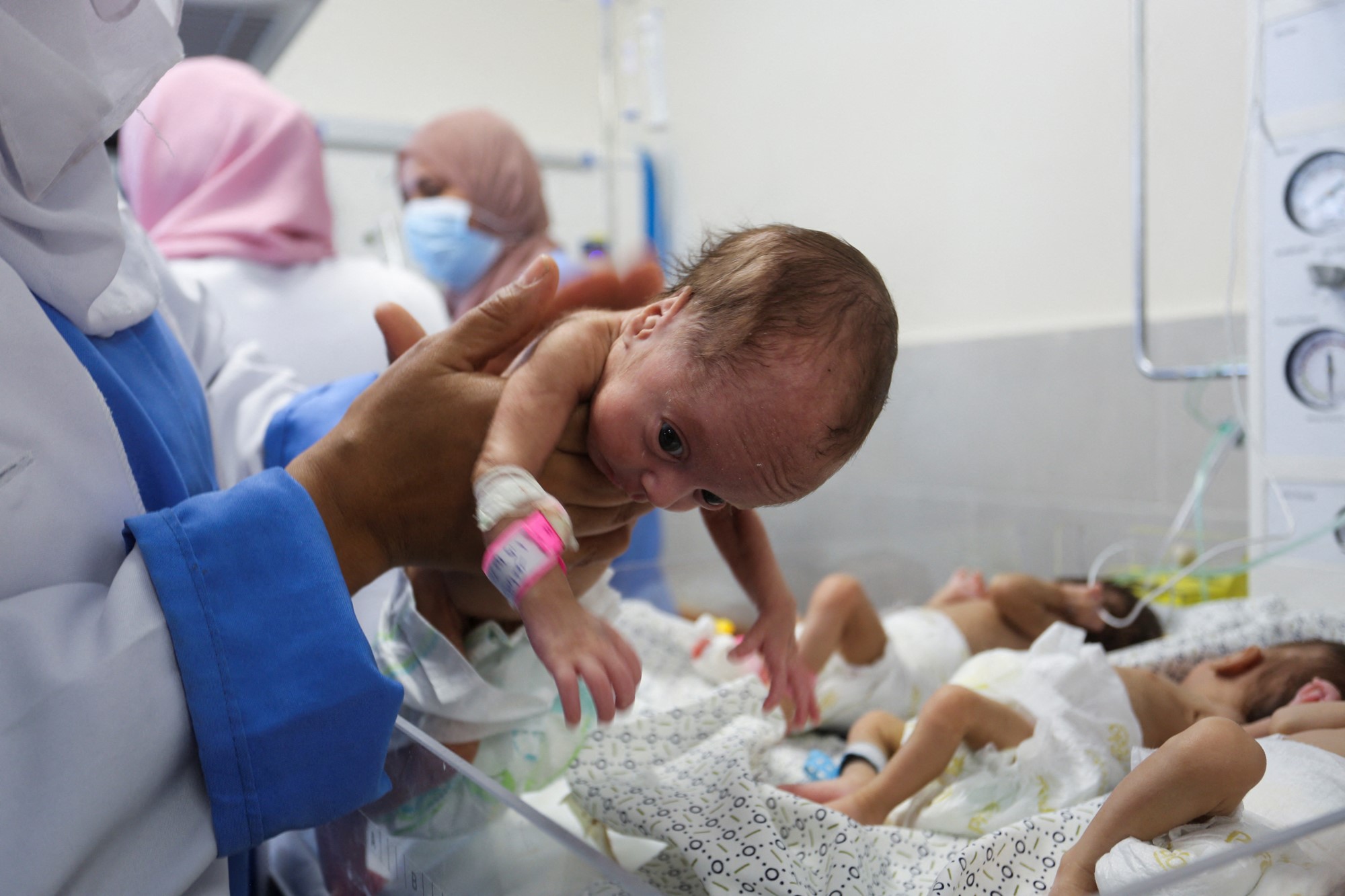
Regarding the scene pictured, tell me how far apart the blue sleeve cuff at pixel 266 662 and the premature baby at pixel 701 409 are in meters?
0.10

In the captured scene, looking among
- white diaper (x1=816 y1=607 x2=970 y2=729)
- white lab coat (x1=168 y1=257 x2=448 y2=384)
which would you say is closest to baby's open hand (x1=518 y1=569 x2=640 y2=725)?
white diaper (x1=816 y1=607 x2=970 y2=729)

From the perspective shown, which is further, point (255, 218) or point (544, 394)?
point (255, 218)

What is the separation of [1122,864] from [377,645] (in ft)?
1.82

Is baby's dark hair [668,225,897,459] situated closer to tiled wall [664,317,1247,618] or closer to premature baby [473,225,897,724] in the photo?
premature baby [473,225,897,724]

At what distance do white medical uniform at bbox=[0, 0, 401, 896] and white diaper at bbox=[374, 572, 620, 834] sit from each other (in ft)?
0.48

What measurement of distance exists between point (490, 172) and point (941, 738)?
189 cm

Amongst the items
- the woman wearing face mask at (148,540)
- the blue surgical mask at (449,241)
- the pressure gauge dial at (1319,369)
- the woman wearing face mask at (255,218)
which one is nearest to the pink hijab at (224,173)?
the woman wearing face mask at (255,218)

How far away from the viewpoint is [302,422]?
87 cm

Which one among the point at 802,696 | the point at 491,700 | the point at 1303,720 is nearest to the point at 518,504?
the point at 491,700

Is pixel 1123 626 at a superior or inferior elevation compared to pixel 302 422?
inferior

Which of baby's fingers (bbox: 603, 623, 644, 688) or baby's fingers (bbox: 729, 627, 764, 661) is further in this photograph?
baby's fingers (bbox: 729, 627, 764, 661)

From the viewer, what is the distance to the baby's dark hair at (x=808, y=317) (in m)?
0.57

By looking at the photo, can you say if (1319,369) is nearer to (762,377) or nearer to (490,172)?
(762,377)

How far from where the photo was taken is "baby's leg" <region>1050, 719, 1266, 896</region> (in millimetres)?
513
